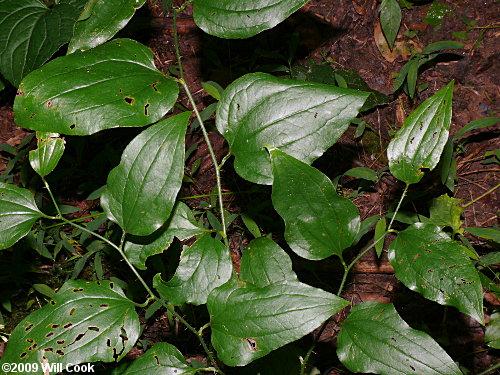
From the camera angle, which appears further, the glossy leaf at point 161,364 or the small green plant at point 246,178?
the glossy leaf at point 161,364

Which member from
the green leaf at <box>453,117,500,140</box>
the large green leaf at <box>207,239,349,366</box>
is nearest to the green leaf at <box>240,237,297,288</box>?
the large green leaf at <box>207,239,349,366</box>

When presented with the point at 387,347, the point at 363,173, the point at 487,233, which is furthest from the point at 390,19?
the point at 387,347

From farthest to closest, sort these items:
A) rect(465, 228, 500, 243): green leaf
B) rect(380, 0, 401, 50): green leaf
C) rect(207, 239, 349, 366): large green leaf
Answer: rect(380, 0, 401, 50): green leaf → rect(465, 228, 500, 243): green leaf → rect(207, 239, 349, 366): large green leaf

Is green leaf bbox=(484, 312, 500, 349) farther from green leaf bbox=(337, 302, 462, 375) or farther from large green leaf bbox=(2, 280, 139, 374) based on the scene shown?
large green leaf bbox=(2, 280, 139, 374)

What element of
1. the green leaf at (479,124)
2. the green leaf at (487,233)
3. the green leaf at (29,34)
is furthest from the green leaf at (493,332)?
the green leaf at (29,34)

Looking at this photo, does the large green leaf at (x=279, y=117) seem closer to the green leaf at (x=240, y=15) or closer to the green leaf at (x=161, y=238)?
the green leaf at (x=240, y=15)

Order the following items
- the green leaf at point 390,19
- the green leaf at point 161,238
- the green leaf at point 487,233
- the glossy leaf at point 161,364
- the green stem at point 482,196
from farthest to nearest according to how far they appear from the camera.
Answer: the green leaf at point 390,19
the green stem at point 482,196
the green leaf at point 487,233
the green leaf at point 161,238
the glossy leaf at point 161,364

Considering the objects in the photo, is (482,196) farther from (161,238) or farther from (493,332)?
(161,238)
